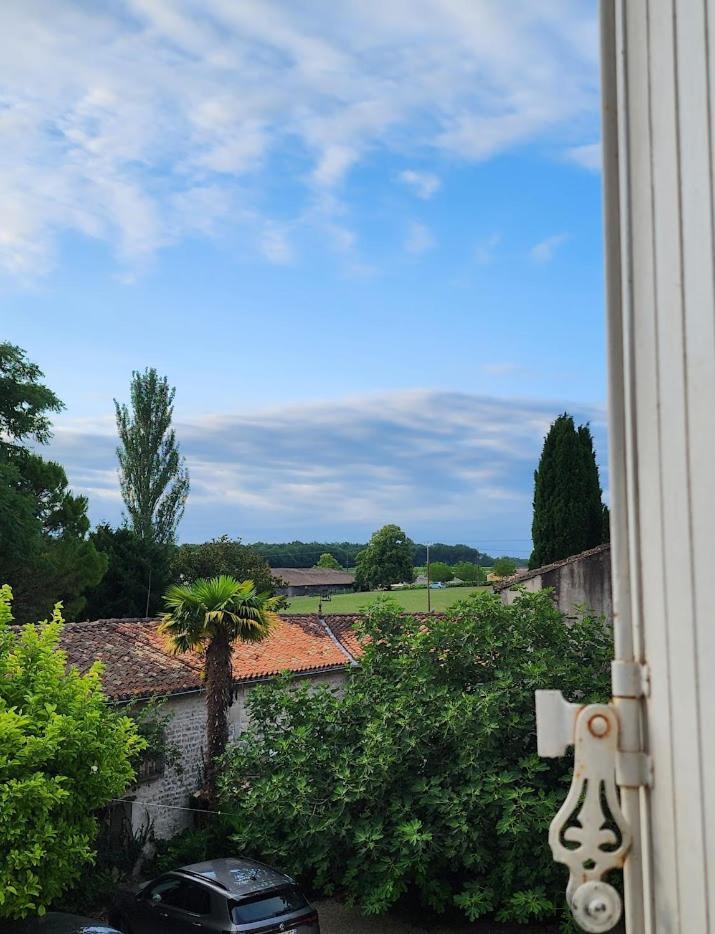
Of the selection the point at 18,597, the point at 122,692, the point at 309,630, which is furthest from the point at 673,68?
the point at 18,597

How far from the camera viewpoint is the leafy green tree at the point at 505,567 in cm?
5397

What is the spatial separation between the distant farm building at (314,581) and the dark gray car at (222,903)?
55.3 m

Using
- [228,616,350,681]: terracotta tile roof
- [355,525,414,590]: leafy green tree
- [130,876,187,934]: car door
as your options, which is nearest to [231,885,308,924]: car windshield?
[130,876,187,934]: car door

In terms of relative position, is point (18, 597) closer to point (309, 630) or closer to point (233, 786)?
point (309, 630)

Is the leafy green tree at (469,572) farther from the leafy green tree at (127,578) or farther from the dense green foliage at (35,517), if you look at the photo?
the dense green foliage at (35,517)

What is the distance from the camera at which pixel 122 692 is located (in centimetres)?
1642

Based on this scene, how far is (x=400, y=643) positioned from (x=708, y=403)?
13.8m

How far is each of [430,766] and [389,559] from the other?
54518 mm

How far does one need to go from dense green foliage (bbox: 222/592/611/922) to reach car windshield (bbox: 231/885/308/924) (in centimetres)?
160

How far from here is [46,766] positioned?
10258 millimetres

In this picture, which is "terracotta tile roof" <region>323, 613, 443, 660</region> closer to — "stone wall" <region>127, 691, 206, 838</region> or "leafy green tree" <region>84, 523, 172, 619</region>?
"stone wall" <region>127, 691, 206, 838</region>

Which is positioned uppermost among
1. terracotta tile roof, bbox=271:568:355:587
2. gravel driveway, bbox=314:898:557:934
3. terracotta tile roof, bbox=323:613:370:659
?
terracotta tile roof, bbox=271:568:355:587

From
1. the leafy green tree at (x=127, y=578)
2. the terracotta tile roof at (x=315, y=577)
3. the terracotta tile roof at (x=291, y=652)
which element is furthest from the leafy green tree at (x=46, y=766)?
the terracotta tile roof at (x=315, y=577)

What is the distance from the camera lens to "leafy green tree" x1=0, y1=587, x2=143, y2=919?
9.41 m
